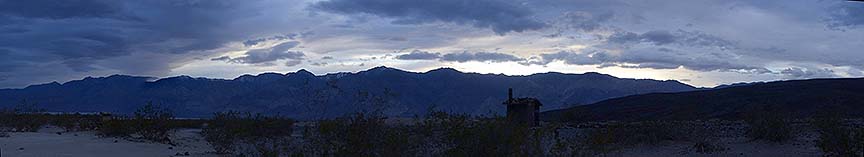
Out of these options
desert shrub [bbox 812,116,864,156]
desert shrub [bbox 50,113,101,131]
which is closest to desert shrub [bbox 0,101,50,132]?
desert shrub [bbox 50,113,101,131]

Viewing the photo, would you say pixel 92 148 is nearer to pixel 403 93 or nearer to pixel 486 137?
pixel 486 137

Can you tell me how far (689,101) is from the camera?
295 feet

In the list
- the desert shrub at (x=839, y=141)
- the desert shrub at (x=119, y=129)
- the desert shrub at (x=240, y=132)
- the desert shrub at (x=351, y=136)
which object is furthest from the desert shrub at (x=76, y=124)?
the desert shrub at (x=839, y=141)

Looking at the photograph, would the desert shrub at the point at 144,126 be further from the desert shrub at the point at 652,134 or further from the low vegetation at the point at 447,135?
the desert shrub at the point at 652,134

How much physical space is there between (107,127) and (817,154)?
25089mm

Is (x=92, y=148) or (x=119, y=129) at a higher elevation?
(x=119, y=129)

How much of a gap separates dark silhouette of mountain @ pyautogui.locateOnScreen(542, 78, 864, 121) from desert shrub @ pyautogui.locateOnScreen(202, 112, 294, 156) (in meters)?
36.3

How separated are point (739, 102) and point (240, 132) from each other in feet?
219

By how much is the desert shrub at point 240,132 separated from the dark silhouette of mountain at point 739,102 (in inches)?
1430

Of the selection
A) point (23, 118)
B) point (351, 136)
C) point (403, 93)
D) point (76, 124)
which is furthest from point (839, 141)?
point (403, 93)

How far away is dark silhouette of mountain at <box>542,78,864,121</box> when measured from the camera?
228 ft

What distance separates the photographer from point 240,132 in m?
25.2

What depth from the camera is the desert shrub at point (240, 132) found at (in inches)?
984

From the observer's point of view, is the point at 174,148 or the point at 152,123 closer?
the point at 174,148
